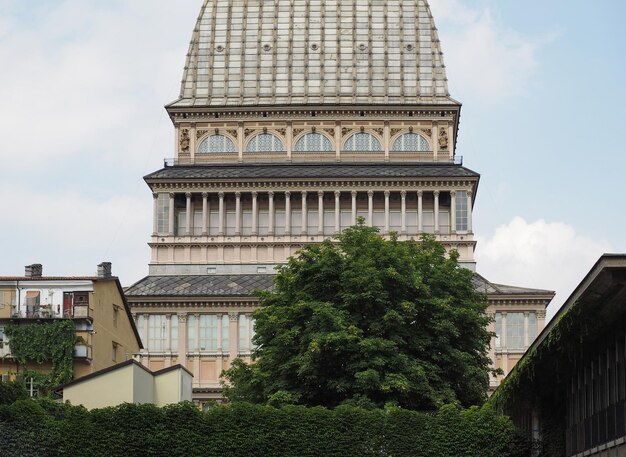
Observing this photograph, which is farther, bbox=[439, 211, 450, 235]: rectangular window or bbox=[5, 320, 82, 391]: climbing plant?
bbox=[439, 211, 450, 235]: rectangular window

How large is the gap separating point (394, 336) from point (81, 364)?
26880mm

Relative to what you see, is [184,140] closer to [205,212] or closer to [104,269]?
[205,212]

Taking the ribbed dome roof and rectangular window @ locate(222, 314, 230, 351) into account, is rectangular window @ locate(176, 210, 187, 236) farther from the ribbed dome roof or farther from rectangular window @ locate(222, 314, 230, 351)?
rectangular window @ locate(222, 314, 230, 351)

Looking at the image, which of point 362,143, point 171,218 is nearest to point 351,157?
point 362,143

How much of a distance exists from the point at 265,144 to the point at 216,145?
458 centimetres

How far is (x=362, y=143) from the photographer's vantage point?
142875mm

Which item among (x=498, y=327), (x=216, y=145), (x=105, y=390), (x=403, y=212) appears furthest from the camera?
(x=216, y=145)

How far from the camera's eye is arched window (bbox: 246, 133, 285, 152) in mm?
142625

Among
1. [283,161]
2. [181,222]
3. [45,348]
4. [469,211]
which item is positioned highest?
[283,161]

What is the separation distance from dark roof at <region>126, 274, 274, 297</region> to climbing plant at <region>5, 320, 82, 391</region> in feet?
112

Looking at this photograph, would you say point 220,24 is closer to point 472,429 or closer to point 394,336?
point 394,336

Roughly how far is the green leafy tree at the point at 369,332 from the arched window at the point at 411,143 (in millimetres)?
62865

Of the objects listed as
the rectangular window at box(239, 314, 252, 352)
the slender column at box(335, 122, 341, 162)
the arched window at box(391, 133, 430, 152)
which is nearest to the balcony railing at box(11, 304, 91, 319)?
the rectangular window at box(239, 314, 252, 352)

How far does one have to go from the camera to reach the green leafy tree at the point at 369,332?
232ft
